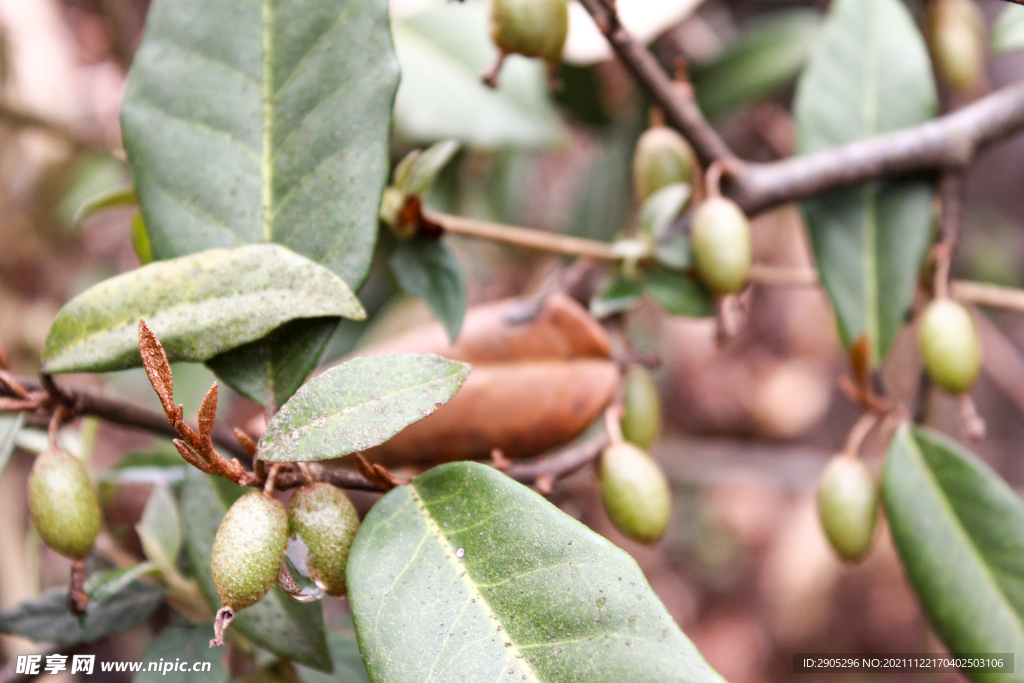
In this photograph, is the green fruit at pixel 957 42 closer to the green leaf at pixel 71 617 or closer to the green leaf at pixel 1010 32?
the green leaf at pixel 1010 32

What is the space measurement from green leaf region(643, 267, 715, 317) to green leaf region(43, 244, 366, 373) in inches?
12.0

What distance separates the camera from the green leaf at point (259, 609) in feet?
1.42

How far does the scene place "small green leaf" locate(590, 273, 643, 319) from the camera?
1.90ft

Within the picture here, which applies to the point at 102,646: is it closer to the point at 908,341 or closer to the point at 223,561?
the point at 223,561

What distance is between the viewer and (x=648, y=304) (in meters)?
1.39

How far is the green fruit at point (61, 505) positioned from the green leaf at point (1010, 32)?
74cm

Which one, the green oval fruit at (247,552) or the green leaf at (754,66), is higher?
the green leaf at (754,66)

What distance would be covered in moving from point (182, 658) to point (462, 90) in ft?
2.31

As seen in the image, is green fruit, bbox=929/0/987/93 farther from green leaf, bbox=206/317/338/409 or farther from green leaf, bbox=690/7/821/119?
green leaf, bbox=206/317/338/409

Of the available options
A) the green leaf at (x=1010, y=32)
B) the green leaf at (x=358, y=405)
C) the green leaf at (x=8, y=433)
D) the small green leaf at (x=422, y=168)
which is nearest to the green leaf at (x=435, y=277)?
the small green leaf at (x=422, y=168)

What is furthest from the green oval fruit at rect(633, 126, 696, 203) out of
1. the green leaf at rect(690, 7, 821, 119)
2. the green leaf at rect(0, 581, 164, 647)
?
the green leaf at rect(0, 581, 164, 647)

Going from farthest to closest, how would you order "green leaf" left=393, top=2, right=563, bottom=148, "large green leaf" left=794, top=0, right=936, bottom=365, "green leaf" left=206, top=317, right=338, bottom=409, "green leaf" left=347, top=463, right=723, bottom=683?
"green leaf" left=393, top=2, right=563, bottom=148
"large green leaf" left=794, top=0, right=936, bottom=365
"green leaf" left=206, top=317, right=338, bottom=409
"green leaf" left=347, top=463, right=723, bottom=683

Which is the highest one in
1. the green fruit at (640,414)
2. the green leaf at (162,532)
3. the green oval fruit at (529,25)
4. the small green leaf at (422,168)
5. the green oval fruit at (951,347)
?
the green oval fruit at (529,25)

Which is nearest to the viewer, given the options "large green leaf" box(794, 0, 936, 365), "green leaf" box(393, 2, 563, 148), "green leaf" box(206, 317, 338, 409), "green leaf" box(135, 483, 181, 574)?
"green leaf" box(206, 317, 338, 409)
